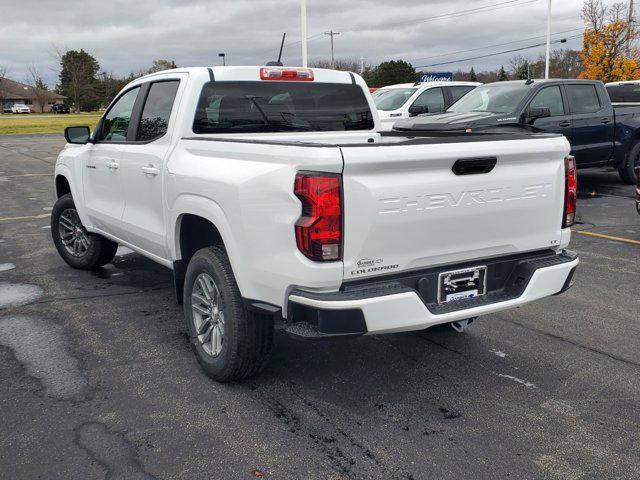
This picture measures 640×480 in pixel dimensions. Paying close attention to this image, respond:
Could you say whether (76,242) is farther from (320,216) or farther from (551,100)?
(551,100)

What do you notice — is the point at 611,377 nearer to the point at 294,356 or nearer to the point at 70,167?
the point at 294,356

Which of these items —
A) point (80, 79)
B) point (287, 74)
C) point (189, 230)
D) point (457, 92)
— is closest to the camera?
point (189, 230)

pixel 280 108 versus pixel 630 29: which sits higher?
pixel 630 29

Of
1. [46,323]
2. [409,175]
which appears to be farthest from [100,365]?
[409,175]

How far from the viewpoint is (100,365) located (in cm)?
429

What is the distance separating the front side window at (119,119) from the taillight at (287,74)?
1.18m

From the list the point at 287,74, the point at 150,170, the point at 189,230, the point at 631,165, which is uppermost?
the point at 287,74

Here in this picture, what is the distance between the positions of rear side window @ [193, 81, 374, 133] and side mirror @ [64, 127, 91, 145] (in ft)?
6.32

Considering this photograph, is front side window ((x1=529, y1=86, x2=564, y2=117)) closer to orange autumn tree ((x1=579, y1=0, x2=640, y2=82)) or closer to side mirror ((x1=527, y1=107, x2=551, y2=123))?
side mirror ((x1=527, y1=107, x2=551, y2=123))

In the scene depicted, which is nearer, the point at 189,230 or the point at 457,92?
the point at 189,230

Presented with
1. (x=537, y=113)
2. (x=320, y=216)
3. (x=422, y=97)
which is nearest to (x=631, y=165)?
(x=537, y=113)

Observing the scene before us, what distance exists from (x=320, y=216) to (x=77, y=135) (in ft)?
12.4

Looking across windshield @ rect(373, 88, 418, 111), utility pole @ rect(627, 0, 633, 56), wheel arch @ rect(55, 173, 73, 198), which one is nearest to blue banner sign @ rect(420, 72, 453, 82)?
utility pole @ rect(627, 0, 633, 56)

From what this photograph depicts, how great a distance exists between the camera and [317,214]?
3.10m
